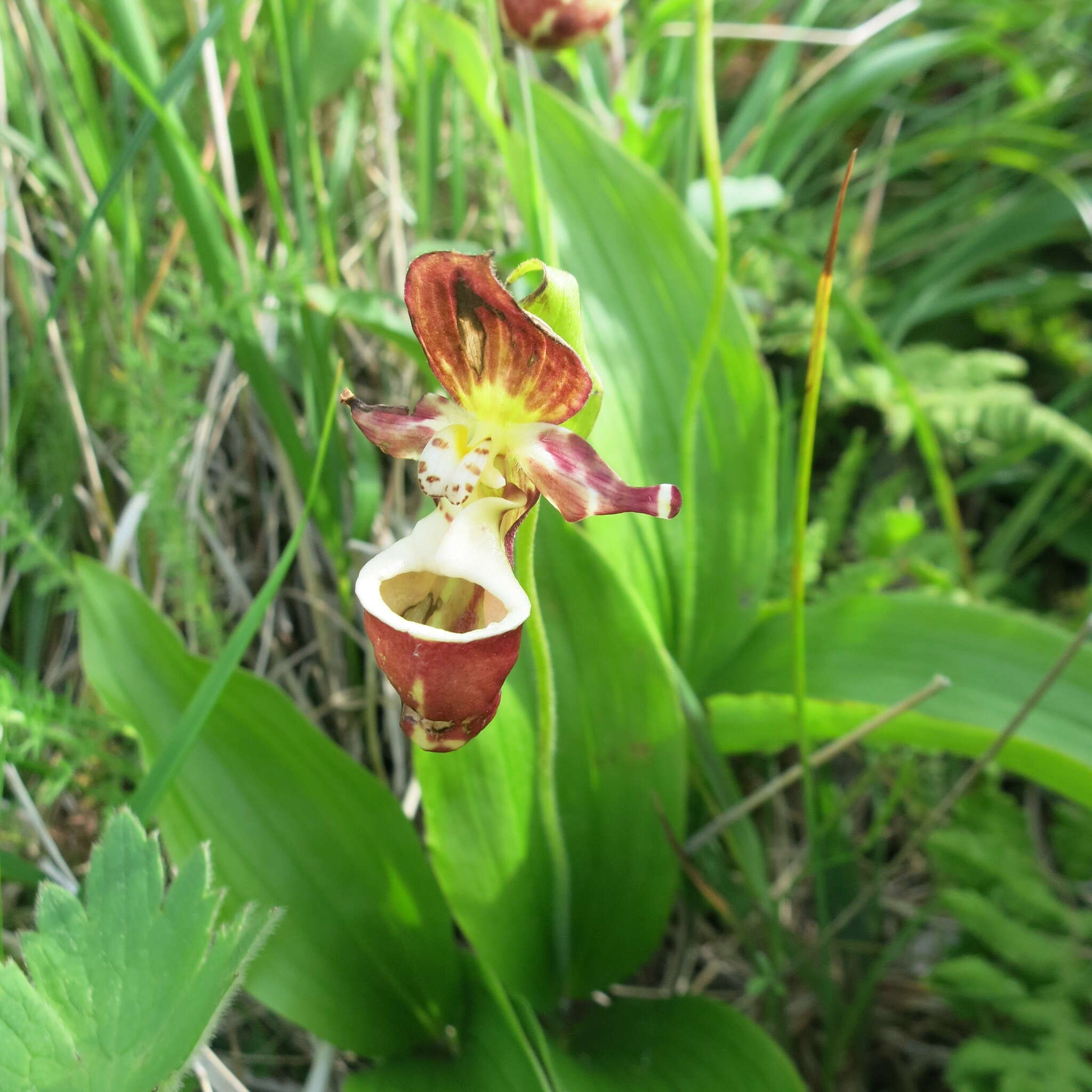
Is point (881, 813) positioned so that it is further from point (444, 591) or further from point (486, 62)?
point (486, 62)

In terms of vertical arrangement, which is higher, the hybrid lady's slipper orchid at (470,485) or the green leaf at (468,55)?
the green leaf at (468,55)

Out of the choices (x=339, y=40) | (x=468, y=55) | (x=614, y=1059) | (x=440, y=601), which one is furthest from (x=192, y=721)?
(x=339, y=40)

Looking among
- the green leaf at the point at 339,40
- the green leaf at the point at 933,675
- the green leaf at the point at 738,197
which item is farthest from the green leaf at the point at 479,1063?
the green leaf at the point at 339,40

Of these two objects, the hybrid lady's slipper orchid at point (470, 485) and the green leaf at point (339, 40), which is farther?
the green leaf at point (339, 40)

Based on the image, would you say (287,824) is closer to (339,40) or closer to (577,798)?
(577,798)

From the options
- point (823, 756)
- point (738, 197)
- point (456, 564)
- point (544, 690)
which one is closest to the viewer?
point (456, 564)

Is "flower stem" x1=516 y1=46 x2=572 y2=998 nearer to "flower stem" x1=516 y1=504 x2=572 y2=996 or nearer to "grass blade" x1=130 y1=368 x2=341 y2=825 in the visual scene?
"flower stem" x1=516 y1=504 x2=572 y2=996

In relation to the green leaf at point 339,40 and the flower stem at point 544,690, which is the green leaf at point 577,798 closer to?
the flower stem at point 544,690
